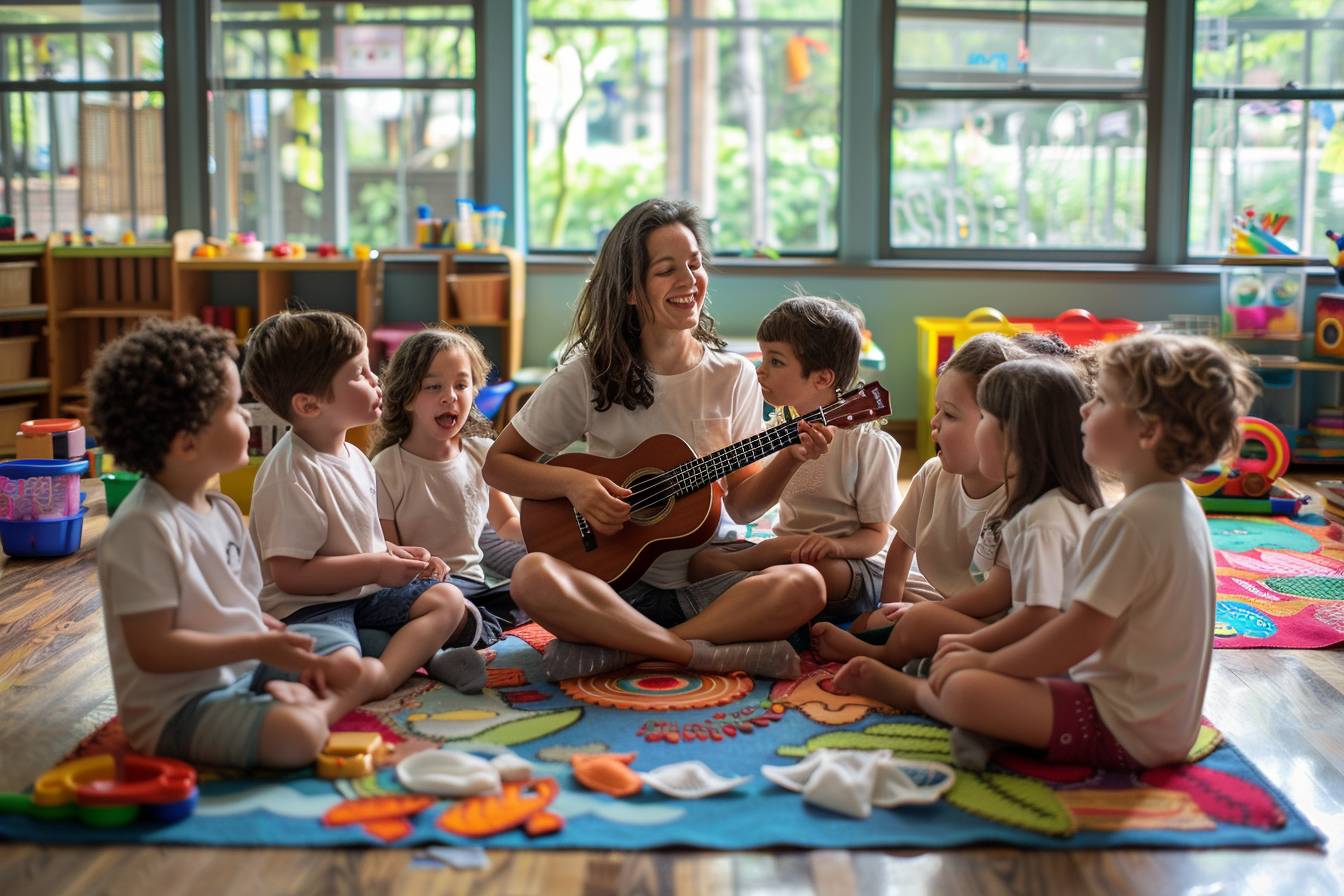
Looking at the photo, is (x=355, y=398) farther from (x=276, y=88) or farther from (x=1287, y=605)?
(x=276, y=88)

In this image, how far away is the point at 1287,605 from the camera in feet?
9.72

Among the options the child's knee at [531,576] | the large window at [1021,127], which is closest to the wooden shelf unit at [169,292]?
the large window at [1021,127]

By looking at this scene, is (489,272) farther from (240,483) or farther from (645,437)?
(645,437)

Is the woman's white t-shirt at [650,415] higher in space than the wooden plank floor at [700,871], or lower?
higher

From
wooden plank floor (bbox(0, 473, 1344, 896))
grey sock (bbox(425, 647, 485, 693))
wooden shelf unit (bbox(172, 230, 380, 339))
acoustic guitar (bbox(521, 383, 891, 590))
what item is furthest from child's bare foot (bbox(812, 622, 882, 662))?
wooden shelf unit (bbox(172, 230, 380, 339))

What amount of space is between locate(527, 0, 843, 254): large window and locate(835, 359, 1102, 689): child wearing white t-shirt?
3.50 meters

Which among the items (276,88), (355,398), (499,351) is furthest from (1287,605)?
(276,88)

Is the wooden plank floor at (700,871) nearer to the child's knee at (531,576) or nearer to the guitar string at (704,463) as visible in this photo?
the child's knee at (531,576)

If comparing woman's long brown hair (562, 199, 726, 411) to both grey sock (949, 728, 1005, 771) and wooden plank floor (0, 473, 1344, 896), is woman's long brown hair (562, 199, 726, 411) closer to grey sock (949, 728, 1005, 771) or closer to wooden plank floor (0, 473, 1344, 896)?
grey sock (949, 728, 1005, 771)

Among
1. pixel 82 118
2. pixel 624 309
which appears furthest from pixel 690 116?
pixel 624 309

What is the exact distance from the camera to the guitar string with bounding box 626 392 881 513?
7.97 ft

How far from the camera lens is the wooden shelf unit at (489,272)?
5.27 meters

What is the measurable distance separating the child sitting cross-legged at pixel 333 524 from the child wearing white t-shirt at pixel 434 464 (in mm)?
206

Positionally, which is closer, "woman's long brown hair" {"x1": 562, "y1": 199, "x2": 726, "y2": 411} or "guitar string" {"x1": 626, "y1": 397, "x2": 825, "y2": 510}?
"guitar string" {"x1": 626, "y1": 397, "x2": 825, "y2": 510}
